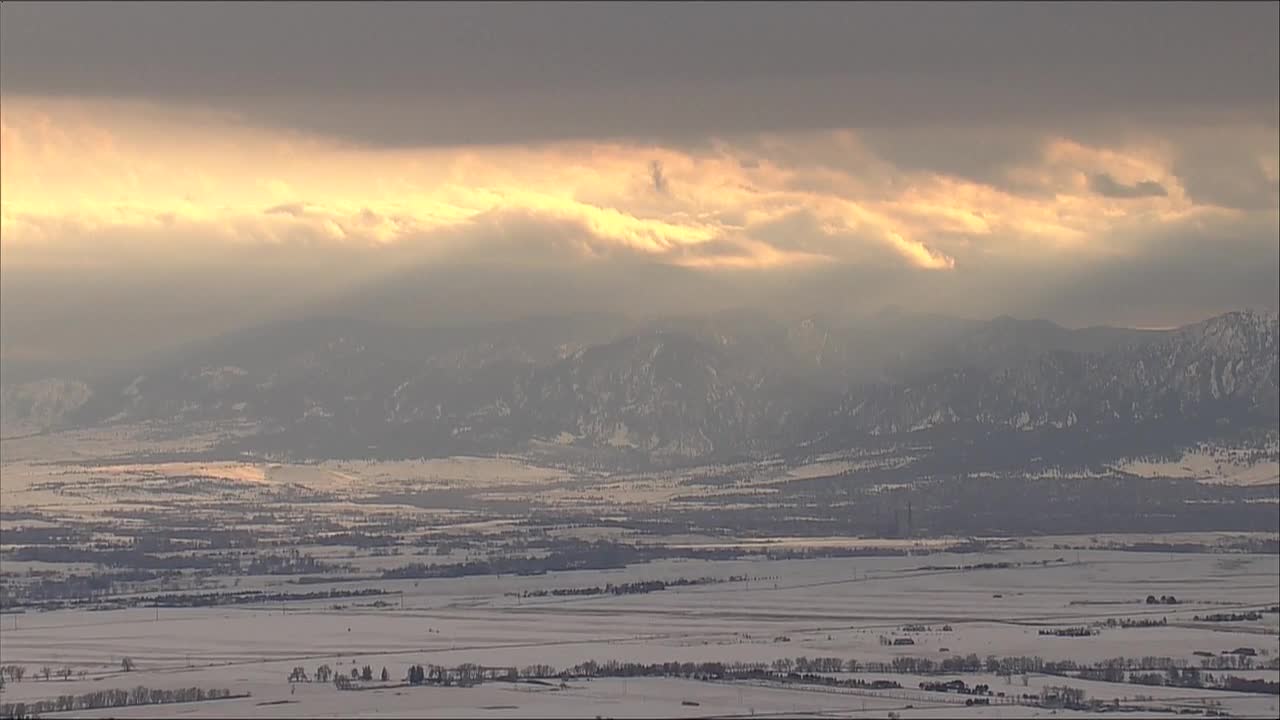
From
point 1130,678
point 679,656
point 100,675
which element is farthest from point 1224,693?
point 100,675

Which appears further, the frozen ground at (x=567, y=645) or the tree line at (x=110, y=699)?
the frozen ground at (x=567, y=645)

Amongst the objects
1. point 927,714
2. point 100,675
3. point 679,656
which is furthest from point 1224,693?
point 100,675

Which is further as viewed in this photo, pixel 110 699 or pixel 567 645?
pixel 567 645

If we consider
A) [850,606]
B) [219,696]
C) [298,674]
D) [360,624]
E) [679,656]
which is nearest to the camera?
[219,696]

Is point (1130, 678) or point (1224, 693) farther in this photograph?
point (1130, 678)

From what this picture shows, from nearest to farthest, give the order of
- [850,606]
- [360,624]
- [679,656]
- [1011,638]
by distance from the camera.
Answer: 1. [679,656]
2. [1011,638]
3. [360,624]
4. [850,606]

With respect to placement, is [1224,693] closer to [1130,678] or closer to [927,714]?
[1130,678]

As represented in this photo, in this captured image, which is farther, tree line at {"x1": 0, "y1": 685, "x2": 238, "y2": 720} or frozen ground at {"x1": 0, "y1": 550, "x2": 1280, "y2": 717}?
frozen ground at {"x1": 0, "y1": 550, "x2": 1280, "y2": 717}

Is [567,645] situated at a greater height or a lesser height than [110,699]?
greater

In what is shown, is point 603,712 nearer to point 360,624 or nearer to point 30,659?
point 30,659
